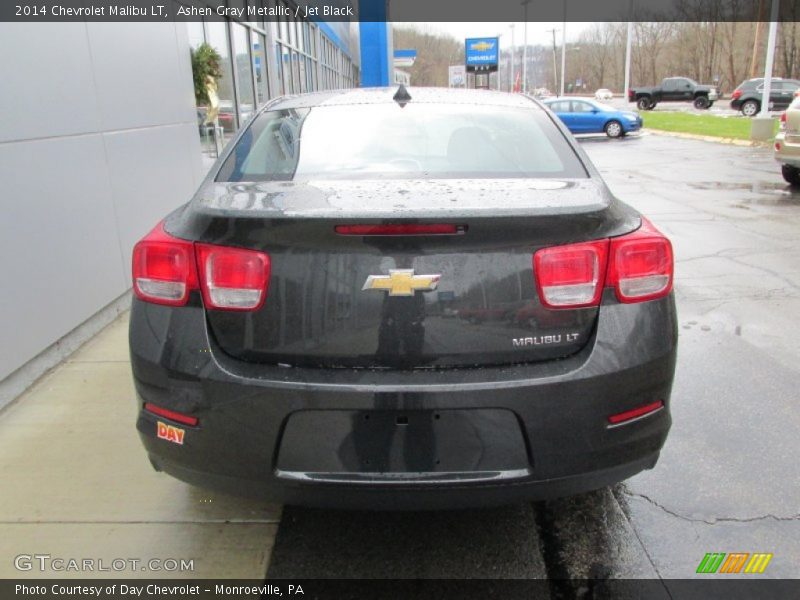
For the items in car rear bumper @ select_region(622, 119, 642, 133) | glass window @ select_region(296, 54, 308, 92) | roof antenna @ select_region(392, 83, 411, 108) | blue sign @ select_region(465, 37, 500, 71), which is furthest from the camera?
blue sign @ select_region(465, 37, 500, 71)

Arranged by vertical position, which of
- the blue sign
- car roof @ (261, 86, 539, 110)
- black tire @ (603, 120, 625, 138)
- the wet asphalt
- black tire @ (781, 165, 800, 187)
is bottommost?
the wet asphalt

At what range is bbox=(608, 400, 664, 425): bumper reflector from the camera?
2094mm

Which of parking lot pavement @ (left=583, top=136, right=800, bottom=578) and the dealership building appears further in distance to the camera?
the dealership building

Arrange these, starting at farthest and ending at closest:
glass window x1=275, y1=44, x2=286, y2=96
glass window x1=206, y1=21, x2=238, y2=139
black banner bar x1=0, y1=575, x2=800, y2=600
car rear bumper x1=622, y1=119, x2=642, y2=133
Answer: car rear bumper x1=622, y1=119, x2=642, y2=133, glass window x1=275, y1=44, x2=286, y2=96, glass window x1=206, y1=21, x2=238, y2=139, black banner bar x1=0, y1=575, x2=800, y2=600

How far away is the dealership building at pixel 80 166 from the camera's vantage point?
379 centimetres

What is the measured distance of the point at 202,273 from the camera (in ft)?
6.87

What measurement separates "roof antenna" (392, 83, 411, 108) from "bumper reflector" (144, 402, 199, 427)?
1.79 meters

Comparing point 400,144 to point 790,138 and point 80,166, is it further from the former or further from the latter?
point 790,138

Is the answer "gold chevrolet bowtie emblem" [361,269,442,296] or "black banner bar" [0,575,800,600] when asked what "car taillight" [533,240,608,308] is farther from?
"black banner bar" [0,575,800,600]

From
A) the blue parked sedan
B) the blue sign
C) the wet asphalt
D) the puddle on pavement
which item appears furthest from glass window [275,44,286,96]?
the blue sign

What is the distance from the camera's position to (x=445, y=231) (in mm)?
1991

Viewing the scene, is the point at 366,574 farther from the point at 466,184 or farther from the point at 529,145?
the point at 529,145

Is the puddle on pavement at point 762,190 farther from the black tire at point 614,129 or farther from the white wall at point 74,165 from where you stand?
the black tire at point 614,129

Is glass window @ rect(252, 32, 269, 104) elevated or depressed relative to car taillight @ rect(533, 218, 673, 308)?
elevated
